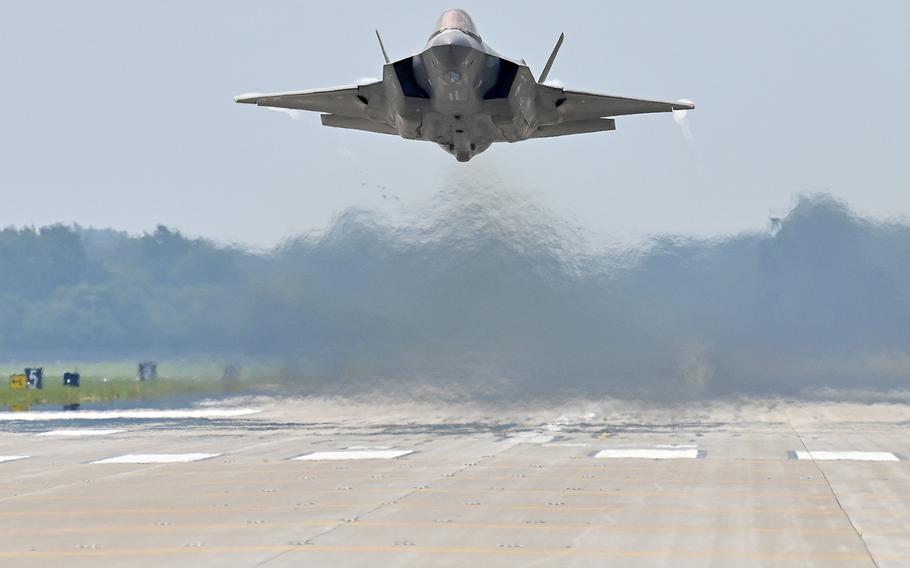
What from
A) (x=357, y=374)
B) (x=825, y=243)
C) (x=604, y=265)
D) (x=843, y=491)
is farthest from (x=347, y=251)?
(x=843, y=491)

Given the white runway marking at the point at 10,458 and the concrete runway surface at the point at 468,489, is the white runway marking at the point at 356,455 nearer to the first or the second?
the concrete runway surface at the point at 468,489

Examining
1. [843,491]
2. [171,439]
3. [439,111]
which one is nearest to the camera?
[843,491]

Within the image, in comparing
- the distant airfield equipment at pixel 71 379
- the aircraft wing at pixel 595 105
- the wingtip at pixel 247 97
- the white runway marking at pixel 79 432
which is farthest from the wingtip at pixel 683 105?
the distant airfield equipment at pixel 71 379

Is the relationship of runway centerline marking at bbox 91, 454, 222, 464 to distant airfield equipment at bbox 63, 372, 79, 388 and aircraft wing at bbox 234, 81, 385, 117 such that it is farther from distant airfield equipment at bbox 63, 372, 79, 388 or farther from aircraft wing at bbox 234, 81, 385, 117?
distant airfield equipment at bbox 63, 372, 79, 388

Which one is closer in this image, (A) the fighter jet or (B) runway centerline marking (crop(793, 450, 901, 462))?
(A) the fighter jet

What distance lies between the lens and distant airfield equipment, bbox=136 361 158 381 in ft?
149

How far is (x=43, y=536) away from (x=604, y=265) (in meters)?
25.0

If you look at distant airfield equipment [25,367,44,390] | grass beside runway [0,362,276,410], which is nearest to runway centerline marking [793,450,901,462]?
grass beside runway [0,362,276,410]

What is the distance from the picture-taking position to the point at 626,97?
1017 inches

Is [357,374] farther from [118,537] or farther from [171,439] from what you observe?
[118,537]

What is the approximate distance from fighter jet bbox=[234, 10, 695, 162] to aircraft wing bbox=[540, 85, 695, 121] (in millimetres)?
21

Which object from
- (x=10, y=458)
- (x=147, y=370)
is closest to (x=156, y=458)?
(x=10, y=458)

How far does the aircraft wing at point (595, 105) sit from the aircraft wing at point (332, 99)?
3.39 metres

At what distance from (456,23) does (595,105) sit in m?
4.65
